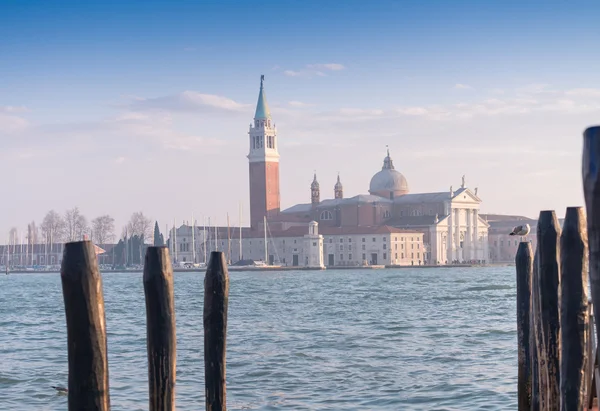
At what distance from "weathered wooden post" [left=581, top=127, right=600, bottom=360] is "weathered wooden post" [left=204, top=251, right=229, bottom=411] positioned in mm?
2973

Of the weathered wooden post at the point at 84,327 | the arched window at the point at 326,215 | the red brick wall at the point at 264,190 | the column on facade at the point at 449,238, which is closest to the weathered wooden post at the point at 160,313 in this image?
the weathered wooden post at the point at 84,327

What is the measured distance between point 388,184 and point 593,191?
7727 centimetres

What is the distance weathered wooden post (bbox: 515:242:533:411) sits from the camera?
6.32 meters

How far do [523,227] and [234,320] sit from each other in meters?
12.7

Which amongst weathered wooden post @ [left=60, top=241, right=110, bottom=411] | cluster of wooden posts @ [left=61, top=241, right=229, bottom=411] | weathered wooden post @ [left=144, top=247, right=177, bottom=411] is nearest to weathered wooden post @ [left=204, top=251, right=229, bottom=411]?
cluster of wooden posts @ [left=61, top=241, right=229, bottom=411]

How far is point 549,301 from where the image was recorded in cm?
498

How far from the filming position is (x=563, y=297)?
4.28 meters

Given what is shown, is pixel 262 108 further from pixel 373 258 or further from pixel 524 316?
pixel 524 316

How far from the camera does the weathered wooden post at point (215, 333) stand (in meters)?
5.43

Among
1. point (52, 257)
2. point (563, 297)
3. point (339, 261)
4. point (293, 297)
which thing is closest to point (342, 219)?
point (339, 261)

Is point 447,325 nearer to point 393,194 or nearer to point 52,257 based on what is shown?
point 393,194

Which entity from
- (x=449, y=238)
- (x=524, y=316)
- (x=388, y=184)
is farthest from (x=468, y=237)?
(x=524, y=316)

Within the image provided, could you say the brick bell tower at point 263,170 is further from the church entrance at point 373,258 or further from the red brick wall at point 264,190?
the church entrance at point 373,258

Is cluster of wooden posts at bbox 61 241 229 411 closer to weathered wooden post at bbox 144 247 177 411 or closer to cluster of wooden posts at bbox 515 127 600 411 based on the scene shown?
weathered wooden post at bbox 144 247 177 411
